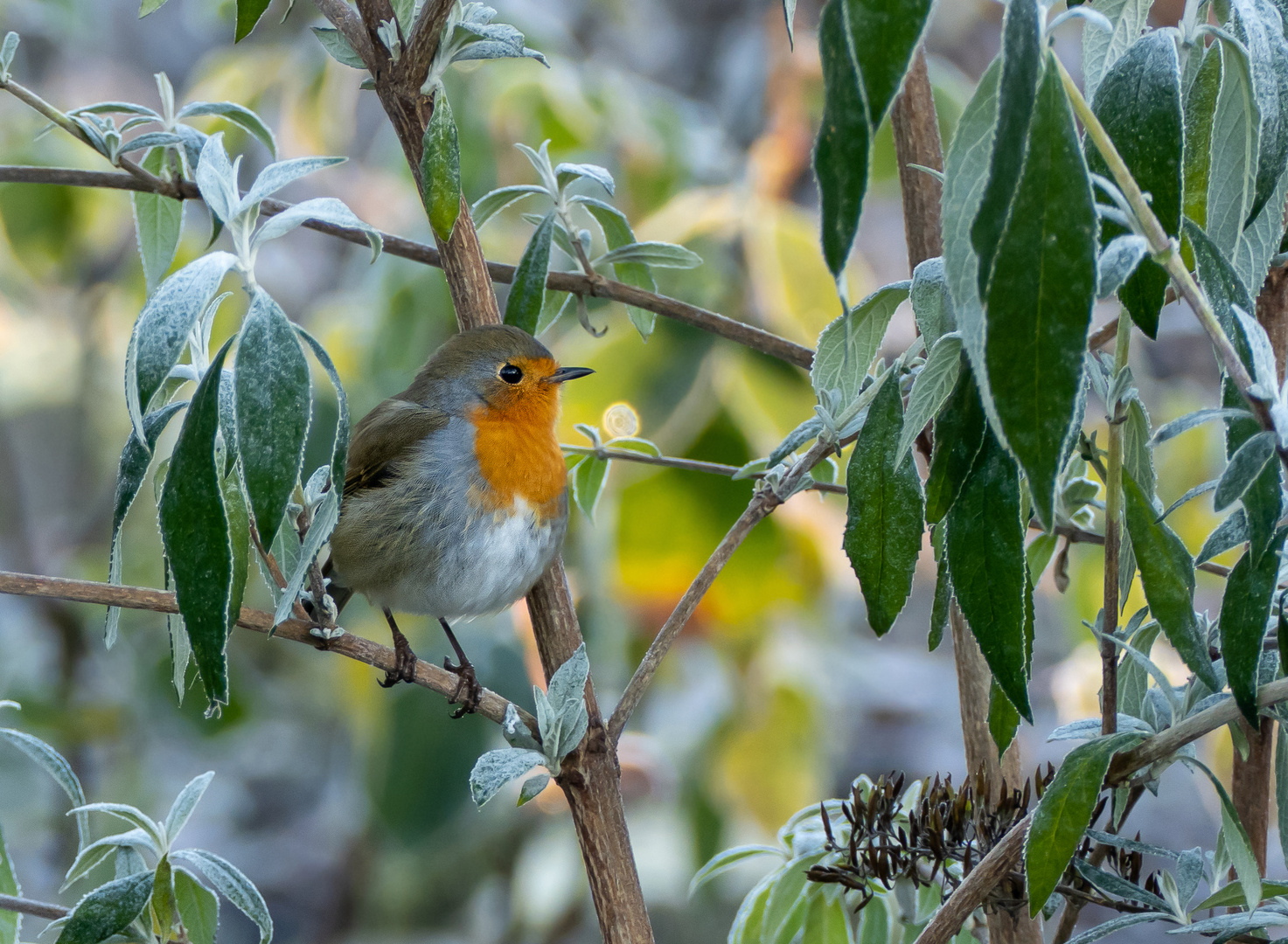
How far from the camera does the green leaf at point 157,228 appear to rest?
91 centimetres

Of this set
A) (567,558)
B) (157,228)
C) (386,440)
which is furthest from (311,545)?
(567,558)

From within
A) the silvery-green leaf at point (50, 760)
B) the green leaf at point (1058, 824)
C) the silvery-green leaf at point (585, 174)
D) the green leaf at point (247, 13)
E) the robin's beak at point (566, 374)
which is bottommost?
the green leaf at point (1058, 824)

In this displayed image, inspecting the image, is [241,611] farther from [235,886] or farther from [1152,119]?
[1152,119]

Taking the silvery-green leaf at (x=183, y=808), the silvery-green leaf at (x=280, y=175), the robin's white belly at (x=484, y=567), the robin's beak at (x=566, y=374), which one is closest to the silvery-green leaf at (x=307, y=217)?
the silvery-green leaf at (x=280, y=175)

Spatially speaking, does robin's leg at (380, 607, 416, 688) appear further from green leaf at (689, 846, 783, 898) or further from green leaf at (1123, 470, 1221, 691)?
green leaf at (1123, 470, 1221, 691)

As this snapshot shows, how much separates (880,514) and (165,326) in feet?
1.22

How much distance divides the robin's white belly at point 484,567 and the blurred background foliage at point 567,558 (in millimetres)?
217

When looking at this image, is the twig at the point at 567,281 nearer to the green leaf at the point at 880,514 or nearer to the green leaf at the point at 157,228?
the green leaf at the point at 157,228

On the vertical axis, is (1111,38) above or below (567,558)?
below

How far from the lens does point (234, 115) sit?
0.90 metres

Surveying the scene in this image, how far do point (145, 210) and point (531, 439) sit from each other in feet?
2.28

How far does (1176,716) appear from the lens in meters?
0.69

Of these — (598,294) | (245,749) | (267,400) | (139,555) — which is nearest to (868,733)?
(245,749)

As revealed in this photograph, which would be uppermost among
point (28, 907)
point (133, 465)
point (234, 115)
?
point (234, 115)
